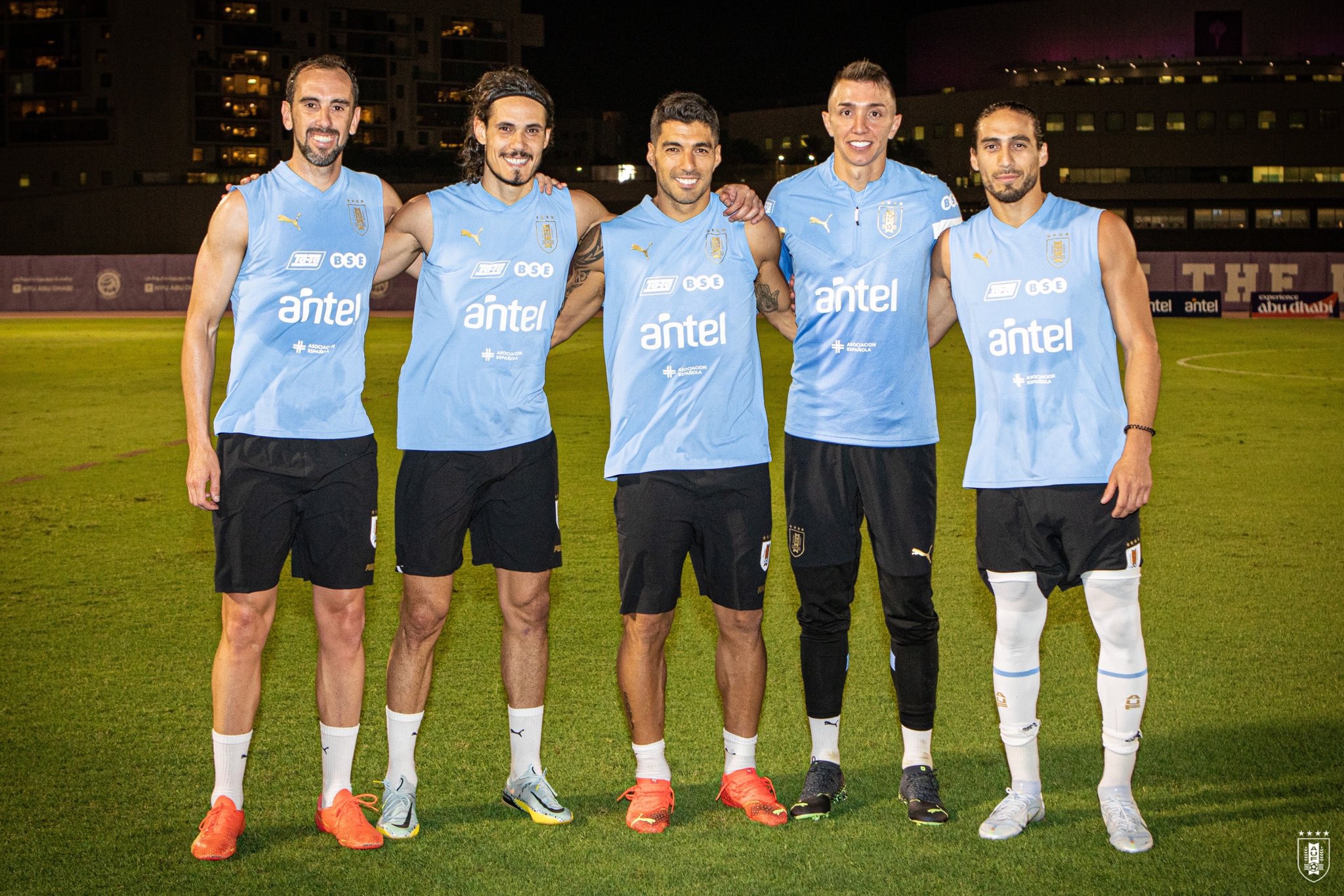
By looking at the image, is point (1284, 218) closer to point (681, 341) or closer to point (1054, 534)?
point (1054, 534)

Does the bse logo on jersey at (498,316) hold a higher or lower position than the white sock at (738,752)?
higher

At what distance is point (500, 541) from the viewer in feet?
15.2

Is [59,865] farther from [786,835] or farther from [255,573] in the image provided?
[786,835]

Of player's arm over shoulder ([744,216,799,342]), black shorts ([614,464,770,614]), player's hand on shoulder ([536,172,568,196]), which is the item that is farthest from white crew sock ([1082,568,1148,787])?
player's hand on shoulder ([536,172,568,196])

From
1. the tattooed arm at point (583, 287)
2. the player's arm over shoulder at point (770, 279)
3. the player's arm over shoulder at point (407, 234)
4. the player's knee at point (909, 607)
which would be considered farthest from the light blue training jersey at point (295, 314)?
the player's knee at point (909, 607)

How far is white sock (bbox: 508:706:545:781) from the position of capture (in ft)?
15.5

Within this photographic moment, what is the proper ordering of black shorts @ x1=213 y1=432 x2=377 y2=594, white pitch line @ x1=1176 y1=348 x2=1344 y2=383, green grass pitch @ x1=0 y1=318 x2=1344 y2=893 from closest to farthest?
green grass pitch @ x1=0 y1=318 x2=1344 y2=893 → black shorts @ x1=213 y1=432 x2=377 y2=594 → white pitch line @ x1=1176 y1=348 x2=1344 y2=383

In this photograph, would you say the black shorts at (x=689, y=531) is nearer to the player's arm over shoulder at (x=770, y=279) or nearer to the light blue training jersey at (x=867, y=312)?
the light blue training jersey at (x=867, y=312)

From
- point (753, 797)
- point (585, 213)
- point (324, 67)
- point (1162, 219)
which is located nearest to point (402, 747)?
point (753, 797)

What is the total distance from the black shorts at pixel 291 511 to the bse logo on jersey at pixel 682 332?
3.41ft

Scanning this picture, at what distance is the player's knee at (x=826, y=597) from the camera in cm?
471

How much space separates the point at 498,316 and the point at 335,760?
65.4 inches

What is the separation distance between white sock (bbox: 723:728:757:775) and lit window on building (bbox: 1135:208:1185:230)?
69572mm

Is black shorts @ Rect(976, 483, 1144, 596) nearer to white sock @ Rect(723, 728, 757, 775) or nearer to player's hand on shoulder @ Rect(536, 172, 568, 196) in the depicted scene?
white sock @ Rect(723, 728, 757, 775)
